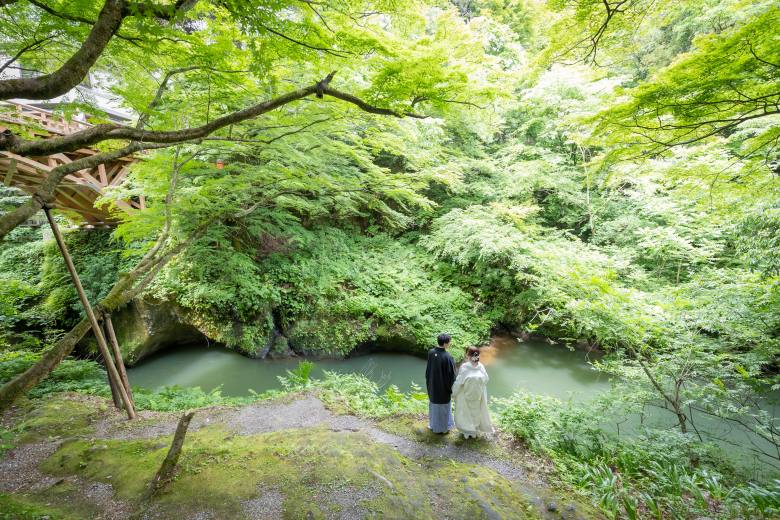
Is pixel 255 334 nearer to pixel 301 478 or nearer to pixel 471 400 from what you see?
pixel 301 478

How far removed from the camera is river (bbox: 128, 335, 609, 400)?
26.0 feet

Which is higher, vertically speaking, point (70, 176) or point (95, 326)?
point (70, 176)

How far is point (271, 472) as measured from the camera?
320cm

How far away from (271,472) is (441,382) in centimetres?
207

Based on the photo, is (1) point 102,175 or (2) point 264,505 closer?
(2) point 264,505

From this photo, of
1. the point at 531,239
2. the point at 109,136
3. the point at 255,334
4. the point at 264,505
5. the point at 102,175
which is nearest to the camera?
the point at 109,136

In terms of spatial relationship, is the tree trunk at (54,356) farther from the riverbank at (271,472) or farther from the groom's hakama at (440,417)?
the groom's hakama at (440,417)

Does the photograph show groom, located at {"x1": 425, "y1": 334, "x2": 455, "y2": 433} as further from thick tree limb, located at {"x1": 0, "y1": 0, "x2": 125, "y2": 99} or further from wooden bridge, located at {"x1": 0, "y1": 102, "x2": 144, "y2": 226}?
wooden bridge, located at {"x1": 0, "y1": 102, "x2": 144, "y2": 226}

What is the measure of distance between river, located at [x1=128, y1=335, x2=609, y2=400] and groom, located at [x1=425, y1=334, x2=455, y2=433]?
3.97m

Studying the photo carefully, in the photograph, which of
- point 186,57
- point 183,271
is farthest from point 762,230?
point 183,271

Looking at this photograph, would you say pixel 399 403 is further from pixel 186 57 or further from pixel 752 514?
pixel 186 57

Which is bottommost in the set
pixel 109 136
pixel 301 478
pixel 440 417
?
pixel 301 478

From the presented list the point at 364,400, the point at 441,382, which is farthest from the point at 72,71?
the point at 364,400

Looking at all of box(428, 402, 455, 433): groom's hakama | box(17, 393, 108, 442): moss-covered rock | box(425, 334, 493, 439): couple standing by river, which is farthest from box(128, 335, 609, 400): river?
box(425, 334, 493, 439): couple standing by river
